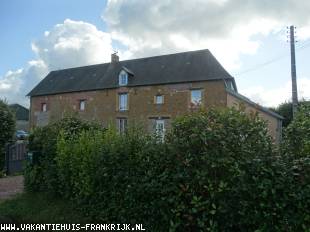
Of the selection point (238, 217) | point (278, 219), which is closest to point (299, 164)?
point (278, 219)

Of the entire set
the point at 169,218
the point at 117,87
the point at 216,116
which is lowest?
the point at 169,218

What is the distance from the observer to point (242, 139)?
150 inches

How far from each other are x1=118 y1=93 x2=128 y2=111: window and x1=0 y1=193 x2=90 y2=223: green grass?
80.6 ft

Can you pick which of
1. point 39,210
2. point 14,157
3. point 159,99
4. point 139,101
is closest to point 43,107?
point 139,101

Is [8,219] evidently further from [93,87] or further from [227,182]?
[93,87]

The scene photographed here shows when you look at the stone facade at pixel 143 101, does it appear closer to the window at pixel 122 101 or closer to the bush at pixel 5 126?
the window at pixel 122 101

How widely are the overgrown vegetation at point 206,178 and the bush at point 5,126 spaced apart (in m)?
8.64

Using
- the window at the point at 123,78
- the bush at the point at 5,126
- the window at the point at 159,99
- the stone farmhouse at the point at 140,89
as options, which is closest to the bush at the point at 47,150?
the bush at the point at 5,126

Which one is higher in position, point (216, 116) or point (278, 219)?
point (216, 116)

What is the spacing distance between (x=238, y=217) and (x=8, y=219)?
14.2 ft

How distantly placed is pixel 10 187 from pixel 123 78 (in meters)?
23.7

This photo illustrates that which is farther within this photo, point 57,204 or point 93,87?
point 93,87

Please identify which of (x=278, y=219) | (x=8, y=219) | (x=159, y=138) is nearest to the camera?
(x=278, y=219)

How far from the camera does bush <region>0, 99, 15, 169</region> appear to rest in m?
12.1
